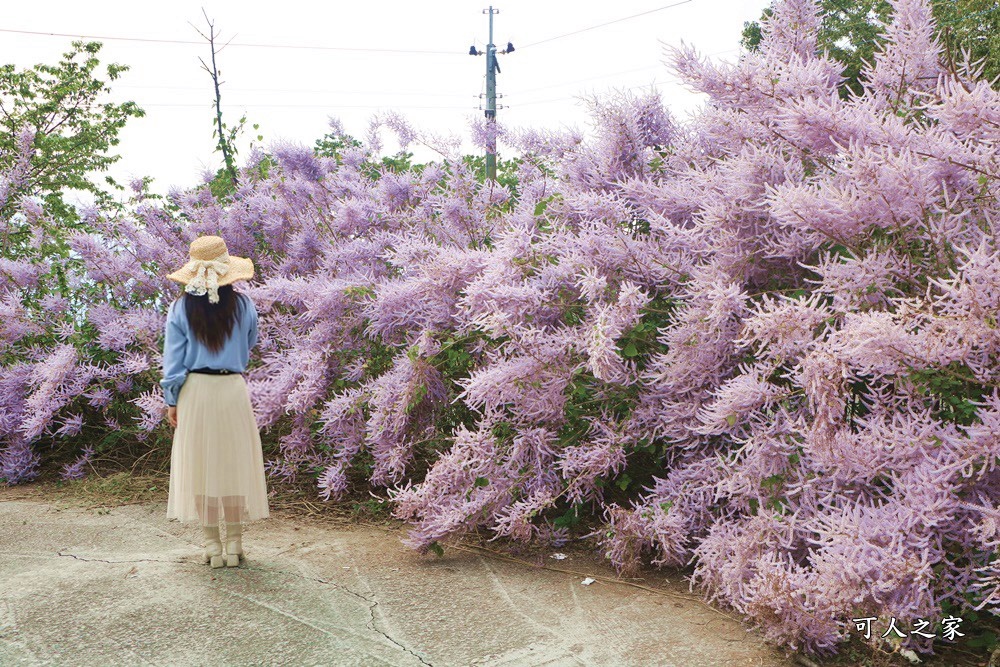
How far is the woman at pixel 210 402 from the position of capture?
183 inches

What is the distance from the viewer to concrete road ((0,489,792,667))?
3584 mm

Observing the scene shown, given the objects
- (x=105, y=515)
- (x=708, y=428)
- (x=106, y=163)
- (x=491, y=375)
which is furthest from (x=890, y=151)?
(x=106, y=163)

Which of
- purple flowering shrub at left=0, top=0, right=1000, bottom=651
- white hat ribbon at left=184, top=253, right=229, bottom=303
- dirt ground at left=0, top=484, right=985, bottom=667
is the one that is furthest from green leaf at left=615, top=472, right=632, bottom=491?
white hat ribbon at left=184, top=253, right=229, bottom=303

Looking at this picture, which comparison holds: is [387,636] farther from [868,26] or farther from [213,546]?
[868,26]

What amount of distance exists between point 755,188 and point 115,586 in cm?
365

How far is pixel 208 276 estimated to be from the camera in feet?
15.4

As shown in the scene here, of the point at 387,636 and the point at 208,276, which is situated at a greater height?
the point at 208,276

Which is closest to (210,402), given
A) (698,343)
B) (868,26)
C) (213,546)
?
(213,546)

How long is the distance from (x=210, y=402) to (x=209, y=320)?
43 centimetres

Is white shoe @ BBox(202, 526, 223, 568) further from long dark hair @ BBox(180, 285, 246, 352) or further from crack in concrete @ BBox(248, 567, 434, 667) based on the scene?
long dark hair @ BBox(180, 285, 246, 352)

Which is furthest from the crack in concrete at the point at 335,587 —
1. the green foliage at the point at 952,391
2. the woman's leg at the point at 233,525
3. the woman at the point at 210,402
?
the green foliage at the point at 952,391

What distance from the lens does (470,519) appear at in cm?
461

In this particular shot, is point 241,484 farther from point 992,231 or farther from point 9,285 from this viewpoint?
point 9,285

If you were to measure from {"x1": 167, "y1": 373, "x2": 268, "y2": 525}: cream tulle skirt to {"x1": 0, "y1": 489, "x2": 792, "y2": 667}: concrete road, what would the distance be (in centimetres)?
34
